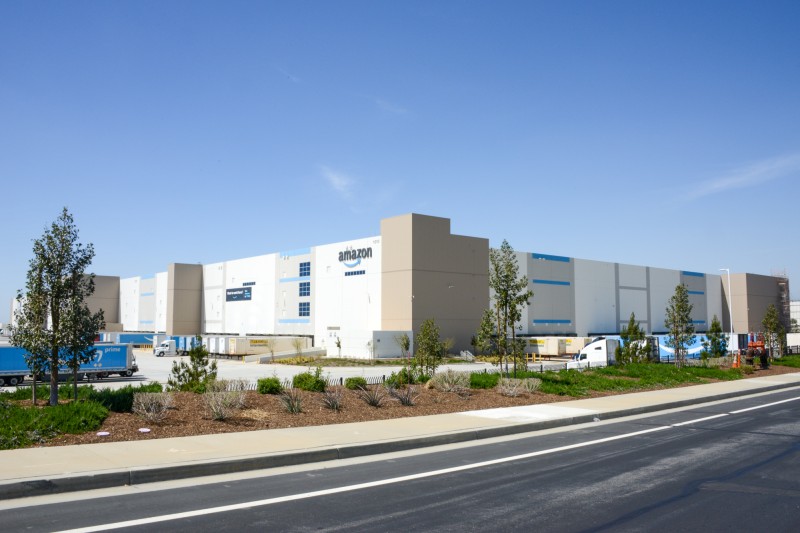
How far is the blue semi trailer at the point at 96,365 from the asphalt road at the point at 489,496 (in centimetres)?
3080

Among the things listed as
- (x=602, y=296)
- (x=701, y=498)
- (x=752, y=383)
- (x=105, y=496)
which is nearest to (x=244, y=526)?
(x=105, y=496)

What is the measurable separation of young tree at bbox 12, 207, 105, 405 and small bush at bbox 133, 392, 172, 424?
101 inches

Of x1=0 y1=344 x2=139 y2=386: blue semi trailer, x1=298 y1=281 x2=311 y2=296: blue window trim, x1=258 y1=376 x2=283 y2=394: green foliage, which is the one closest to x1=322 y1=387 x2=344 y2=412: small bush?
x1=258 y1=376 x2=283 y2=394: green foliage

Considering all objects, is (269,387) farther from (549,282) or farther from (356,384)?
(549,282)

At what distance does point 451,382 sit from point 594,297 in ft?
187

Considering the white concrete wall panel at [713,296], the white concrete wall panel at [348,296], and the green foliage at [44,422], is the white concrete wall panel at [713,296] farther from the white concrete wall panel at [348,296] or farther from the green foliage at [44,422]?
the green foliage at [44,422]

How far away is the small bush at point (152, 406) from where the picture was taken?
1281cm

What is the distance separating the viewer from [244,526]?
6922mm

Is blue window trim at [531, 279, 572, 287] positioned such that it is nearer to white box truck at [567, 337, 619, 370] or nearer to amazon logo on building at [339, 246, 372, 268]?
amazon logo on building at [339, 246, 372, 268]

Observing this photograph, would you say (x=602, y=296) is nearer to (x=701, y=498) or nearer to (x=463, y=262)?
(x=463, y=262)

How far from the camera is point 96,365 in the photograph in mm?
39594

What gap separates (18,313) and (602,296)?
221 feet

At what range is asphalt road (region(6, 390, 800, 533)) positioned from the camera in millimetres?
7098

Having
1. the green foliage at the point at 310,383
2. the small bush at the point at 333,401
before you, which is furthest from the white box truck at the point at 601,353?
the small bush at the point at 333,401
